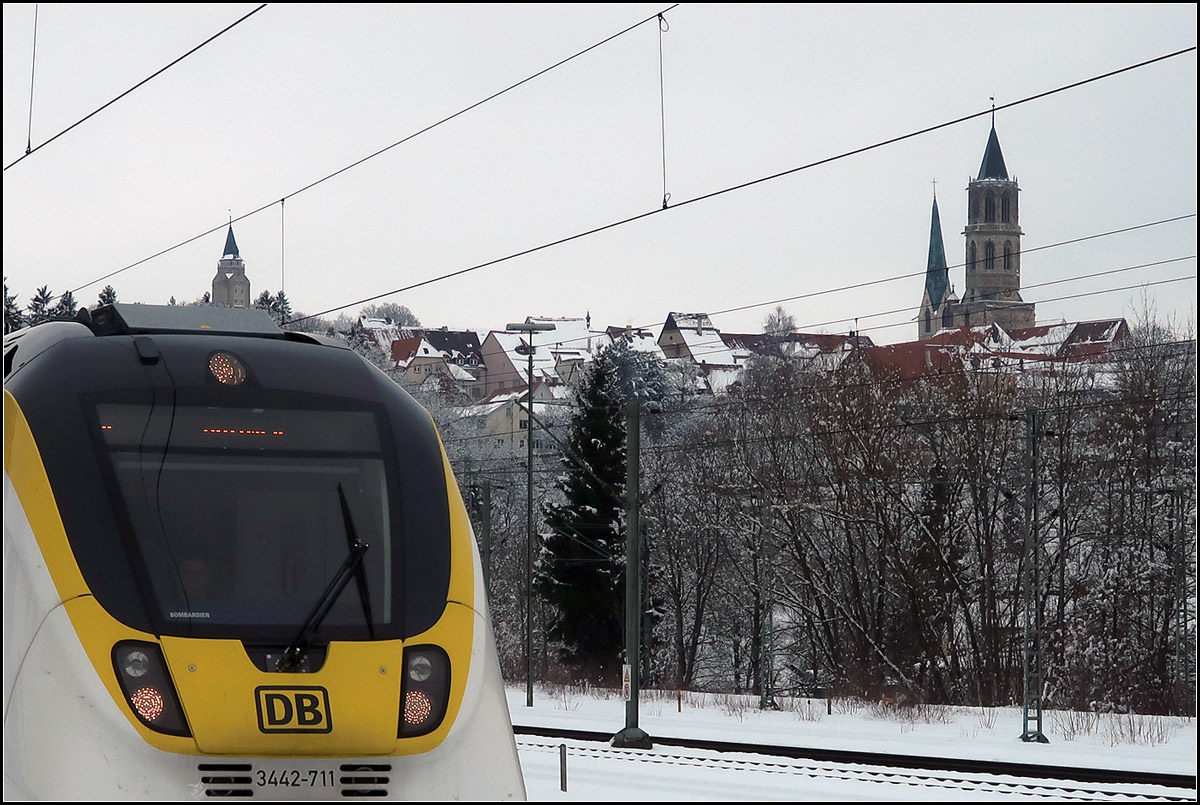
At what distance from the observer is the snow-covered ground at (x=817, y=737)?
48.5 feet

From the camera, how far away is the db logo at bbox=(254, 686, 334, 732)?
19.0 ft

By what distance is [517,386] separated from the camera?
11431 centimetres

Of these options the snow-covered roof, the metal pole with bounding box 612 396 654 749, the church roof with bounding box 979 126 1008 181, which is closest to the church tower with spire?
the church roof with bounding box 979 126 1008 181

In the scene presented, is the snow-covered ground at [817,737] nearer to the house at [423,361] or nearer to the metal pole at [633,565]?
the metal pole at [633,565]

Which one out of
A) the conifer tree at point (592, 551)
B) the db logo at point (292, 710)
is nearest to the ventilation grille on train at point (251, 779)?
the db logo at point (292, 710)

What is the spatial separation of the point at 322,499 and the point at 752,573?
40.9 metres

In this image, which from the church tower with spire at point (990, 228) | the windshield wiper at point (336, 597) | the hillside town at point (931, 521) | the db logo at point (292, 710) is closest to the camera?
the db logo at point (292, 710)

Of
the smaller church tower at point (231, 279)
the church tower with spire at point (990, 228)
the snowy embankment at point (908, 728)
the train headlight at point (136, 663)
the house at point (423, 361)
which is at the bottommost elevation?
the snowy embankment at point (908, 728)

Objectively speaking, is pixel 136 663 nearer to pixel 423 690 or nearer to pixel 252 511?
pixel 252 511

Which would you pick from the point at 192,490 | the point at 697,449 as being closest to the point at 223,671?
the point at 192,490

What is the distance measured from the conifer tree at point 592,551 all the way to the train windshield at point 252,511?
120 feet

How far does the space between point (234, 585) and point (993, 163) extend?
579ft

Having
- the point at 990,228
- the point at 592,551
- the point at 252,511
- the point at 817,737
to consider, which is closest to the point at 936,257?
the point at 990,228

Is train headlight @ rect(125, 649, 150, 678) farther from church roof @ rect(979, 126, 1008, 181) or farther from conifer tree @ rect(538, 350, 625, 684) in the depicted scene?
church roof @ rect(979, 126, 1008, 181)
